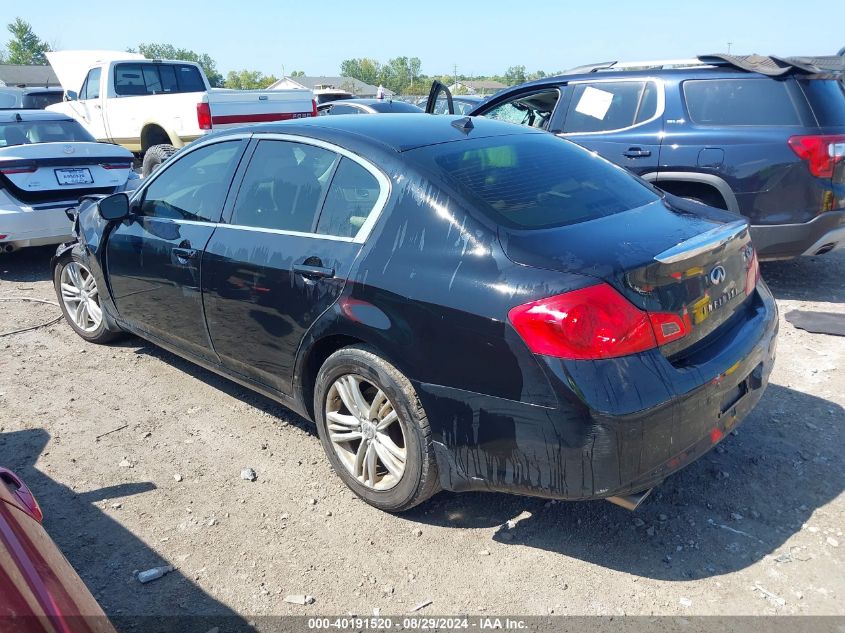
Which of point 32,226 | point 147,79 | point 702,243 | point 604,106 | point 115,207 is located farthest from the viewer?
point 147,79

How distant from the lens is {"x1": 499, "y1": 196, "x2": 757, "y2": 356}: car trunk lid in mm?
2572

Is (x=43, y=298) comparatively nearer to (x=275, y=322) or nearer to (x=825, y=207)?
(x=275, y=322)

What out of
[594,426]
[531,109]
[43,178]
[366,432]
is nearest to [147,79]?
[43,178]

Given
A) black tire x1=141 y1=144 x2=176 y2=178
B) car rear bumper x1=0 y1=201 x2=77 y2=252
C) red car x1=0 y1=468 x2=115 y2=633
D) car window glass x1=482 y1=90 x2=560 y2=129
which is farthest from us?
black tire x1=141 y1=144 x2=176 y2=178

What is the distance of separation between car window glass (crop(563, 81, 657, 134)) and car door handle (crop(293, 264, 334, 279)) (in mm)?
4192

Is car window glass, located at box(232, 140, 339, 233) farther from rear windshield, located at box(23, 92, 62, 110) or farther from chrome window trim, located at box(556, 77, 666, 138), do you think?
rear windshield, located at box(23, 92, 62, 110)

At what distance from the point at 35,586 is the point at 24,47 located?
10652cm

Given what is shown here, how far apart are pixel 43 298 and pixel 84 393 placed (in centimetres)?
249

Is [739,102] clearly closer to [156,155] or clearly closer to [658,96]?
[658,96]

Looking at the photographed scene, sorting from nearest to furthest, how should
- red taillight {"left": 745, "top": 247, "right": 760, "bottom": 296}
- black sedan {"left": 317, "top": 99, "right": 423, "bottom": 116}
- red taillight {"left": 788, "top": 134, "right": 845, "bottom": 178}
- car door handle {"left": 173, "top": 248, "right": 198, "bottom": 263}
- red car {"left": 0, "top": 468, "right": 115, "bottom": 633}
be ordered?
1. red car {"left": 0, "top": 468, "right": 115, "bottom": 633}
2. red taillight {"left": 745, "top": 247, "right": 760, "bottom": 296}
3. car door handle {"left": 173, "top": 248, "right": 198, "bottom": 263}
4. red taillight {"left": 788, "top": 134, "right": 845, "bottom": 178}
5. black sedan {"left": 317, "top": 99, "right": 423, "bottom": 116}

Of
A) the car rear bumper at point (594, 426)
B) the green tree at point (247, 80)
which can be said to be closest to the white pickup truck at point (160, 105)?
the car rear bumper at point (594, 426)

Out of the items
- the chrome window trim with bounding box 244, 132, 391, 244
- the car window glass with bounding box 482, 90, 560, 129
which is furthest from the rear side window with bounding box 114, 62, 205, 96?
the chrome window trim with bounding box 244, 132, 391, 244

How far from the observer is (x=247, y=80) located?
107688 mm

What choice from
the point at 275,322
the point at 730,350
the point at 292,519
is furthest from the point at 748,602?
the point at 275,322
